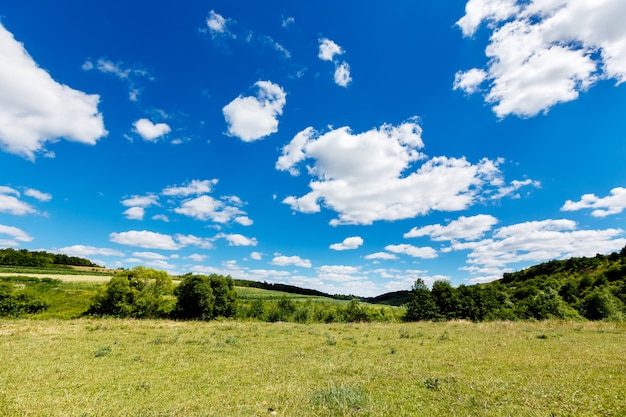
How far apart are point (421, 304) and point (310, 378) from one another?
51.1m

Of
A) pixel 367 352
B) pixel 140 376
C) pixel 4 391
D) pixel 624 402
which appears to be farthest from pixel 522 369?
pixel 4 391

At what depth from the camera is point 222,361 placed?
1647 cm

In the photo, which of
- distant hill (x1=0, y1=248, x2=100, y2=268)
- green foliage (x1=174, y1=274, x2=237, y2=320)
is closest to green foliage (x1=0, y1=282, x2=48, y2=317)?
green foliage (x1=174, y1=274, x2=237, y2=320)

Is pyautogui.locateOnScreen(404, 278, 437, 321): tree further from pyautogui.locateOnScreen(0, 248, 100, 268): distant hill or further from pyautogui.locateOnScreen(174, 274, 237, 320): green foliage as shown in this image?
pyautogui.locateOnScreen(0, 248, 100, 268): distant hill

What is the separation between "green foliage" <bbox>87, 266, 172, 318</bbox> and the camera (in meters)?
49.8

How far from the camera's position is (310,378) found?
12.8 m

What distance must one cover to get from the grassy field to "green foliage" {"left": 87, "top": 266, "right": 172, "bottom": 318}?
29546 millimetres

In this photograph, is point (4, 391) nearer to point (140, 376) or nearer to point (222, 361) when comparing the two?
point (140, 376)

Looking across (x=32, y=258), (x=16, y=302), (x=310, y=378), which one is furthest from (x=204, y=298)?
(x=32, y=258)

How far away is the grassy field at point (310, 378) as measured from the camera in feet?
29.3

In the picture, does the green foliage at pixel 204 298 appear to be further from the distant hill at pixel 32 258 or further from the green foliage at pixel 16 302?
the distant hill at pixel 32 258

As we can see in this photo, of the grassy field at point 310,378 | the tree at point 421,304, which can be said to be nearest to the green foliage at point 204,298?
the grassy field at point 310,378

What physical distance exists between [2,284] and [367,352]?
198 ft

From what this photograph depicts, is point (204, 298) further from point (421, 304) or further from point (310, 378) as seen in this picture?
point (310, 378)
